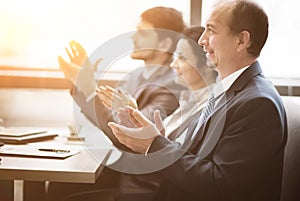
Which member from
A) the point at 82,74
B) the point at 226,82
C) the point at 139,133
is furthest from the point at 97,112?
the point at 226,82

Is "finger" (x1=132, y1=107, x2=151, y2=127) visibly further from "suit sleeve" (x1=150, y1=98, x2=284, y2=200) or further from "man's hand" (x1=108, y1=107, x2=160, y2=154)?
"suit sleeve" (x1=150, y1=98, x2=284, y2=200)

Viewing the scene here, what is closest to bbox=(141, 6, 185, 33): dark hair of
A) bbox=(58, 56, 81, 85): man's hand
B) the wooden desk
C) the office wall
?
bbox=(58, 56, 81, 85): man's hand

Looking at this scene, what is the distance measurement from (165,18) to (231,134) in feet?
3.77

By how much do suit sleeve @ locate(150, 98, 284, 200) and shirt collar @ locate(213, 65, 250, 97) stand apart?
5.7 inches

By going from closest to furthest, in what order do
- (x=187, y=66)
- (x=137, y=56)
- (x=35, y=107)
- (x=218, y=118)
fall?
(x=218, y=118)
(x=187, y=66)
(x=137, y=56)
(x=35, y=107)

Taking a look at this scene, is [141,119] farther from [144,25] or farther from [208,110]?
[144,25]

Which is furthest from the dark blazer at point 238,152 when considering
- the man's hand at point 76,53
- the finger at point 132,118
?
the man's hand at point 76,53

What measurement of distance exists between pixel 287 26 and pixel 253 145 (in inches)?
60.5

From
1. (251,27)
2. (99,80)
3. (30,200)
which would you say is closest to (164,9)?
(99,80)

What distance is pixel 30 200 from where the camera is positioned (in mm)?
1874

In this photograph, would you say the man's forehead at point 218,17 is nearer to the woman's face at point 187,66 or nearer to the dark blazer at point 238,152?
the dark blazer at point 238,152

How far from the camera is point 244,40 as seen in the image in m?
1.61

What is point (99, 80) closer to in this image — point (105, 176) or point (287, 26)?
point (105, 176)

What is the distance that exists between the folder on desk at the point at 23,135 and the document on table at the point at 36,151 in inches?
2.5
